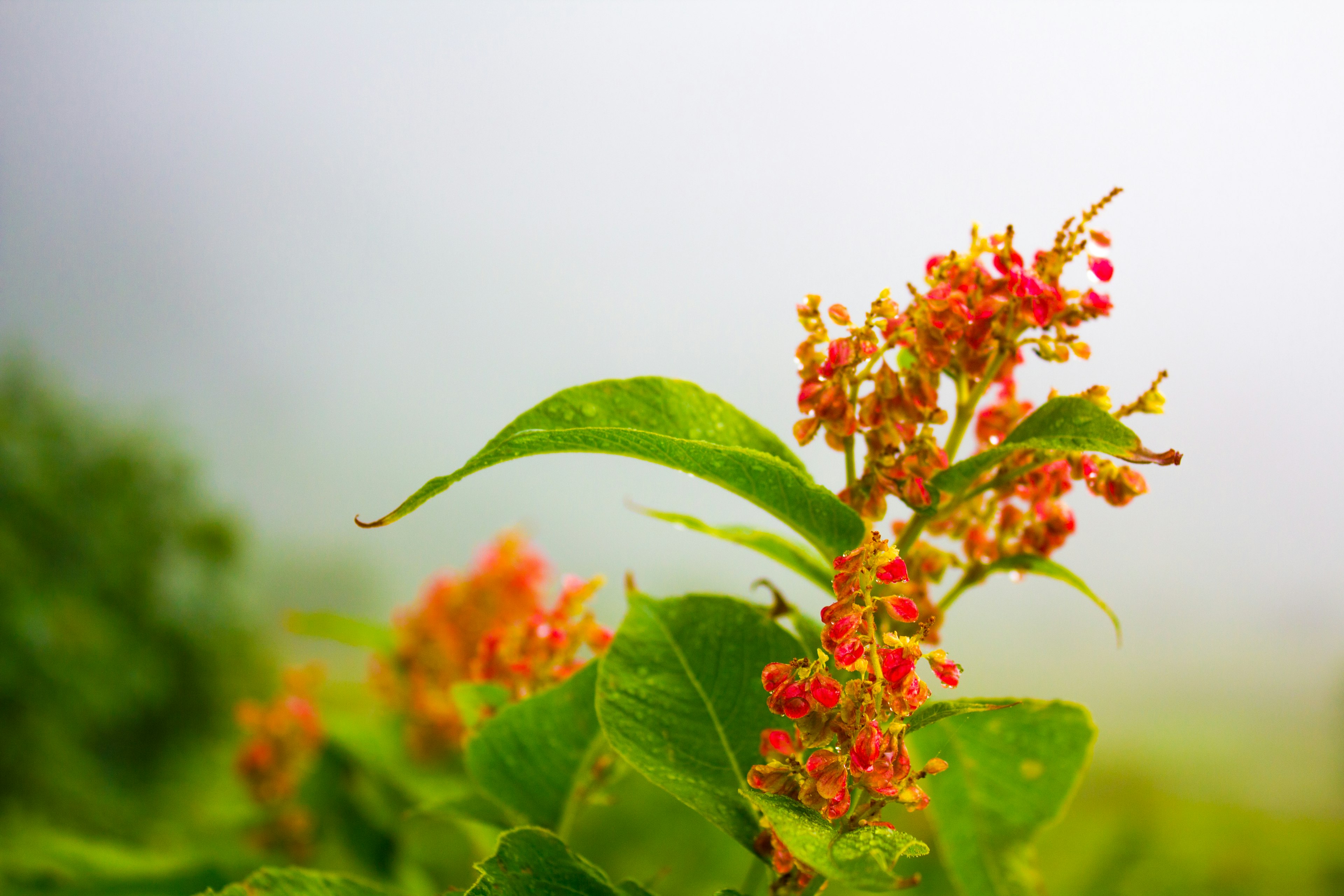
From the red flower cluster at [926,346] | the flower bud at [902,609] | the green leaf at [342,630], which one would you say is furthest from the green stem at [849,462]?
the green leaf at [342,630]

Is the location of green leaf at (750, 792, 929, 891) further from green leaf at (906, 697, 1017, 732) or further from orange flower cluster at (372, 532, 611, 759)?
orange flower cluster at (372, 532, 611, 759)

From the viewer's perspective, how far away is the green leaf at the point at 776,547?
1.23 ft

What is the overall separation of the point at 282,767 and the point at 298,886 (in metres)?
0.75

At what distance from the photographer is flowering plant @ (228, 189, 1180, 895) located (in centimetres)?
26

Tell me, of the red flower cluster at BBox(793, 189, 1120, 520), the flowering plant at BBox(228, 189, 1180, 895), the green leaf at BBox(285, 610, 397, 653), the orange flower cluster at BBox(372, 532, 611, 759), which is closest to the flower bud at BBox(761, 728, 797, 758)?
the flowering plant at BBox(228, 189, 1180, 895)

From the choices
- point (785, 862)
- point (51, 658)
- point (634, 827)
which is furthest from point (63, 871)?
point (51, 658)

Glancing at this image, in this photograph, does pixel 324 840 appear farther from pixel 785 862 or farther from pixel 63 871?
pixel 785 862

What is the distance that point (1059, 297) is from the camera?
14.1 inches

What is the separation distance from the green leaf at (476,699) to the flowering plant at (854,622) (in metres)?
0.06

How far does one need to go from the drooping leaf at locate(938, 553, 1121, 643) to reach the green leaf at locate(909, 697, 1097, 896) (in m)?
0.07

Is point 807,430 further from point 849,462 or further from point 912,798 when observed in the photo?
point 912,798

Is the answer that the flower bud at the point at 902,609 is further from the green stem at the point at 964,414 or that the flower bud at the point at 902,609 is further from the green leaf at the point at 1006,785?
the green leaf at the point at 1006,785

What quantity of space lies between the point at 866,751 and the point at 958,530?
0.66 feet

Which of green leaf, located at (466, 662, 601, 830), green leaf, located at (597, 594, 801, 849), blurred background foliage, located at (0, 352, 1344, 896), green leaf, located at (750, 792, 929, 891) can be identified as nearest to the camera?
green leaf, located at (750, 792, 929, 891)
